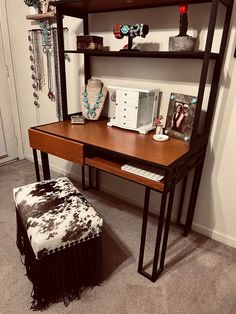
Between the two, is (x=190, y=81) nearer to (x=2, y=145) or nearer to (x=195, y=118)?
(x=195, y=118)

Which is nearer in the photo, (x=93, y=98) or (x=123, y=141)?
(x=123, y=141)

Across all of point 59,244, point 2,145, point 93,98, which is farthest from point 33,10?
point 59,244

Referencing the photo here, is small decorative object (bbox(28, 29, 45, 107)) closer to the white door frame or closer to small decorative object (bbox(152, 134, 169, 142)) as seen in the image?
the white door frame

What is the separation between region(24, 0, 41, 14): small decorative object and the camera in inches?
78.8

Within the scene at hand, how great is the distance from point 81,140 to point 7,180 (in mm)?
1445

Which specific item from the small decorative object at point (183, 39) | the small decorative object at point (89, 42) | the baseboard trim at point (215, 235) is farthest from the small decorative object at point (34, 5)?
the baseboard trim at point (215, 235)

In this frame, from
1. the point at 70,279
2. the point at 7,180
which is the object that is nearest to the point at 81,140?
the point at 70,279

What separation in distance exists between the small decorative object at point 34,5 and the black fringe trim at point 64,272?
1874mm

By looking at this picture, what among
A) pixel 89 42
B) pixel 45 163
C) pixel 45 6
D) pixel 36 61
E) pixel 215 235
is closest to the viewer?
pixel 89 42

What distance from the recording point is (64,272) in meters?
1.24

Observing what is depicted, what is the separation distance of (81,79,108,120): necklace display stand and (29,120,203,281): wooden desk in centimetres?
13

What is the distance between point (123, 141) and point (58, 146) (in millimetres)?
434

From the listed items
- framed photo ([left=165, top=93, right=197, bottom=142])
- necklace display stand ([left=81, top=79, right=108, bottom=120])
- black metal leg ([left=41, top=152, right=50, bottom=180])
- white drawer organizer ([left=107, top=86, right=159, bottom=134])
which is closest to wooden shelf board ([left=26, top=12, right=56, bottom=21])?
necklace display stand ([left=81, top=79, right=108, bottom=120])

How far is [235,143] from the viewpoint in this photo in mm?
1498
